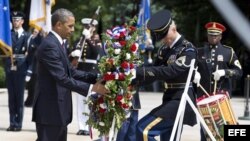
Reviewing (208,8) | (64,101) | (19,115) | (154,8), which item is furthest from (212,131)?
(154,8)

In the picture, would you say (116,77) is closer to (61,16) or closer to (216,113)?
(61,16)

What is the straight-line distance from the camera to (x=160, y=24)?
5.52 meters

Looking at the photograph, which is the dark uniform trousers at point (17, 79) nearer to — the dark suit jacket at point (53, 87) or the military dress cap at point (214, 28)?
the military dress cap at point (214, 28)

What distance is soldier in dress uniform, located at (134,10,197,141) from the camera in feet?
17.2

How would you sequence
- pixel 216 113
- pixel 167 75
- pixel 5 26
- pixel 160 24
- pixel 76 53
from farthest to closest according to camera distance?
pixel 76 53 → pixel 5 26 → pixel 216 113 → pixel 160 24 → pixel 167 75

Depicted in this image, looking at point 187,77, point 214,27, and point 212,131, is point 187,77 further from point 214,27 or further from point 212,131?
point 214,27

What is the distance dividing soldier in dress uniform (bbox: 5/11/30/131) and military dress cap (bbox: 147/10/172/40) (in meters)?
4.95

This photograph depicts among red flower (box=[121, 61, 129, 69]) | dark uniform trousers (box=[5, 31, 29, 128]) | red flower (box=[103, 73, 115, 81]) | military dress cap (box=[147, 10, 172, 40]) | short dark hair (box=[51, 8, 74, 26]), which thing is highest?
short dark hair (box=[51, 8, 74, 26])

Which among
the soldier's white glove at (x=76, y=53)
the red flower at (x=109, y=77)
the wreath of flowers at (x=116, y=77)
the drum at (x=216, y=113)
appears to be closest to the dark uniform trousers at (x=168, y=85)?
the wreath of flowers at (x=116, y=77)

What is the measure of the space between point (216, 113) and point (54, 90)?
1.89 meters

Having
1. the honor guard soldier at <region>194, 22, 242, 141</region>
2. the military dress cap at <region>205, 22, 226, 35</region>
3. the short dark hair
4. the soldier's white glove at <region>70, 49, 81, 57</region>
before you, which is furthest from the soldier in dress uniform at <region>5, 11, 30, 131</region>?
the short dark hair

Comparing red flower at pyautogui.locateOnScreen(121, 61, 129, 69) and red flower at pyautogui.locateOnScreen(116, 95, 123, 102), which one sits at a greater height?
red flower at pyautogui.locateOnScreen(121, 61, 129, 69)

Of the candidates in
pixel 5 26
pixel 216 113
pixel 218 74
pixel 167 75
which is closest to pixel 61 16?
pixel 167 75

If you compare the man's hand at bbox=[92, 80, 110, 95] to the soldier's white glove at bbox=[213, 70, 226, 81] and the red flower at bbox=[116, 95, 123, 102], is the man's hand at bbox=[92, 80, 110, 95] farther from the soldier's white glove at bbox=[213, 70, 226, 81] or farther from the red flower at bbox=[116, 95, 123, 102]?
the soldier's white glove at bbox=[213, 70, 226, 81]
